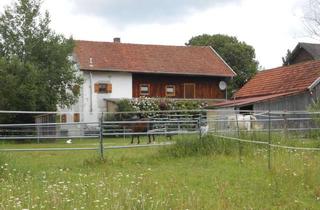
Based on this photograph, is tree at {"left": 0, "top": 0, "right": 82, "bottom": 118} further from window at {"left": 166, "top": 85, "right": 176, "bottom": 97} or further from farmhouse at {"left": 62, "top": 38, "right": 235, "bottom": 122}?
window at {"left": 166, "top": 85, "right": 176, "bottom": 97}

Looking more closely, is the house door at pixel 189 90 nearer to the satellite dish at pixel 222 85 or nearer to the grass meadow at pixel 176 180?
the satellite dish at pixel 222 85

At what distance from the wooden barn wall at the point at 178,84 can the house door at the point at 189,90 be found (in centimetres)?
25

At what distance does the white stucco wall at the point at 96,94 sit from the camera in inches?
1710

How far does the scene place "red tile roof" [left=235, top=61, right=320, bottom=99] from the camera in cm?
3541

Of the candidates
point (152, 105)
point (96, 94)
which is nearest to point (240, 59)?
point (152, 105)

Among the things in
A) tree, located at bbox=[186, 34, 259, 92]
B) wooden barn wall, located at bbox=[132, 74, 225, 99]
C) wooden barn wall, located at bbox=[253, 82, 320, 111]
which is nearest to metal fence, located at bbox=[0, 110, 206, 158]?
wooden barn wall, located at bbox=[253, 82, 320, 111]

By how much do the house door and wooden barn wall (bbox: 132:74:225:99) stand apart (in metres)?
0.25

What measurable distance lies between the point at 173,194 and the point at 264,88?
103 feet

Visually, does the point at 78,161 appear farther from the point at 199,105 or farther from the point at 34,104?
the point at 199,105

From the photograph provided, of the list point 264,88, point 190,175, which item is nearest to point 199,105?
point 264,88

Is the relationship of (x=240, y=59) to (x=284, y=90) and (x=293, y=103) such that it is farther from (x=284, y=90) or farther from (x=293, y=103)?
(x=293, y=103)

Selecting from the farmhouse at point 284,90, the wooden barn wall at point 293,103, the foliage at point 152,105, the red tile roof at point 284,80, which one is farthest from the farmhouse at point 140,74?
the wooden barn wall at point 293,103

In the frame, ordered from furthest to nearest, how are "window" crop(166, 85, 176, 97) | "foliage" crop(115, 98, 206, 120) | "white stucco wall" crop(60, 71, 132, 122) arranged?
"window" crop(166, 85, 176, 97) → "white stucco wall" crop(60, 71, 132, 122) → "foliage" crop(115, 98, 206, 120)

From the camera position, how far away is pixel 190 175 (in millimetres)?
11805
